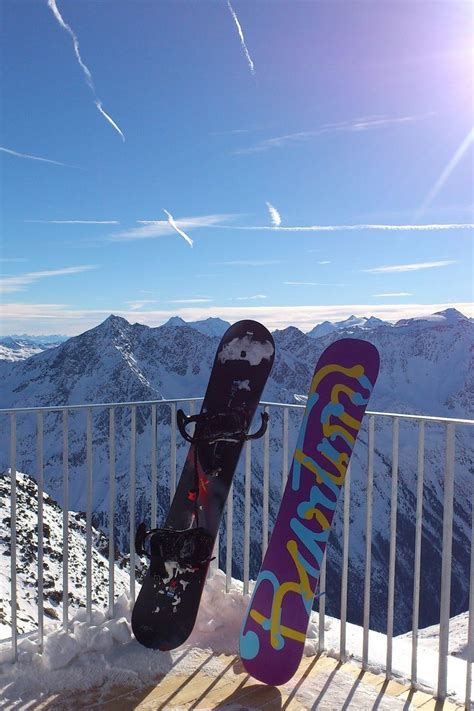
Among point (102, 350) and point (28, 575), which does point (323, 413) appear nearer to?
point (28, 575)

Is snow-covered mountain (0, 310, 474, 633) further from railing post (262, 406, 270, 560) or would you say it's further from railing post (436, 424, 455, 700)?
railing post (436, 424, 455, 700)

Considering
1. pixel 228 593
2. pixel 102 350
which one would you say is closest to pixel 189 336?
pixel 102 350

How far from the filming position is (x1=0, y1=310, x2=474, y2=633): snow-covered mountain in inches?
3580

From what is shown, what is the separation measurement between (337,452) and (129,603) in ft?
A: 4.11

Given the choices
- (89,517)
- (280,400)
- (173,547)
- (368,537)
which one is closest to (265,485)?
(173,547)

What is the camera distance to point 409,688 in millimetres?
2404

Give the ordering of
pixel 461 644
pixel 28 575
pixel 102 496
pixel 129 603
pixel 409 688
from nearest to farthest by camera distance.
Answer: pixel 409 688, pixel 129 603, pixel 28 575, pixel 461 644, pixel 102 496

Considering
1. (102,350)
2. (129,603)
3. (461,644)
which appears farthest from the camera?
(102,350)

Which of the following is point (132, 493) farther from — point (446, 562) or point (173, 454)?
point (446, 562)

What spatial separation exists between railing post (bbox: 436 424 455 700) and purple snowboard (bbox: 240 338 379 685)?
0.41m

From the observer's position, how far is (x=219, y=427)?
286cm

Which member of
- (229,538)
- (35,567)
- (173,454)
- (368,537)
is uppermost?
(173,454)

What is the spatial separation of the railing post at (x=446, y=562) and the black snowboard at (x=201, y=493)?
0.83 metres

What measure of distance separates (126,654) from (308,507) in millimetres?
1008
